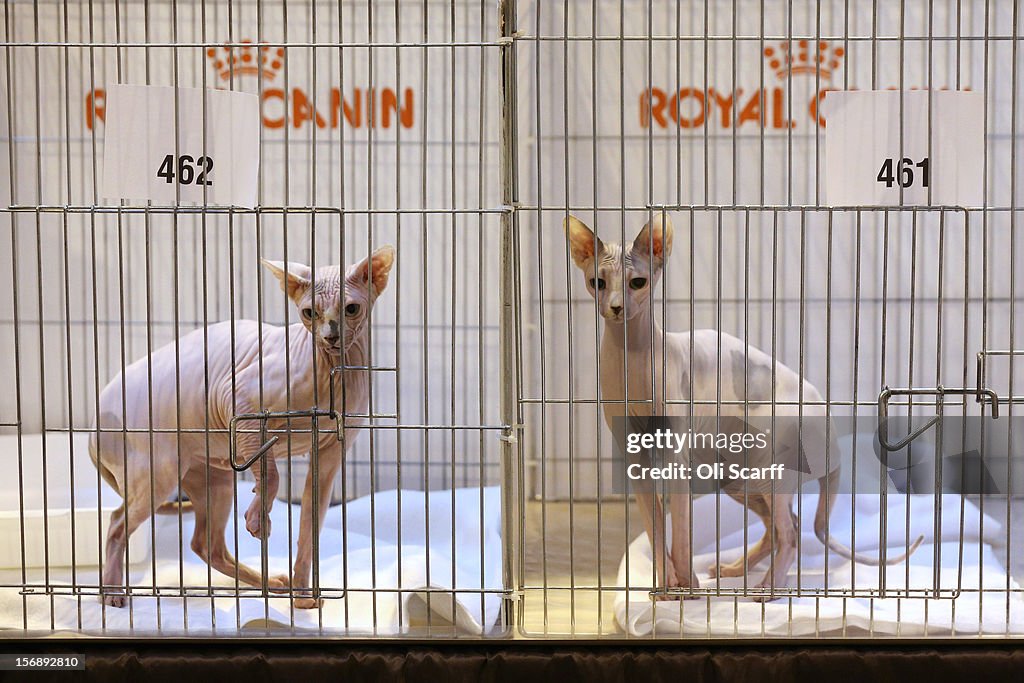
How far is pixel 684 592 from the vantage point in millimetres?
1480

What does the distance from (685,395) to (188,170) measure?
33.8 inches

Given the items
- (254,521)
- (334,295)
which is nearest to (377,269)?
(334,295)

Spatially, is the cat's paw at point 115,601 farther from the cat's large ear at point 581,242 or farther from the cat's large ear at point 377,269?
the cat's large ear at point 581,242

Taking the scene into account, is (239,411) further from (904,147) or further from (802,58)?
(802,58)

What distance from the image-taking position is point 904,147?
1432 millimetres

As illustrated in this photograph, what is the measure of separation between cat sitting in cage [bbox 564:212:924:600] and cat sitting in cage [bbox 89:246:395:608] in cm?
38

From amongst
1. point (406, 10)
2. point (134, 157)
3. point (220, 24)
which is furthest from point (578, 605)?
point (220, 24)

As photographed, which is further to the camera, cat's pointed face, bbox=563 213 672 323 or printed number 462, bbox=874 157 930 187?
cat's pointed face, bbox=563 213 672 323

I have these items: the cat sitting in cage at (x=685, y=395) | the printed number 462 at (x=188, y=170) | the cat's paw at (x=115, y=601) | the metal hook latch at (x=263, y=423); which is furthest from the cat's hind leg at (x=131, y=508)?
the cat sitting in cage at (x=685, y=395)

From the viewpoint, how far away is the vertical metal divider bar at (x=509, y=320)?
1.47 m

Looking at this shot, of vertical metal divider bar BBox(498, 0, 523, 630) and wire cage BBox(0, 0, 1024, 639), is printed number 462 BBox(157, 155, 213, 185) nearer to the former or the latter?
wire cage BBox(0, 0, 1024, 639)


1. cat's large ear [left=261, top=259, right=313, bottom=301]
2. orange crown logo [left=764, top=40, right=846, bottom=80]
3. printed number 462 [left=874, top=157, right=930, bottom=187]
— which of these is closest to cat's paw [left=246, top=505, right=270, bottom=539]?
cat's large ear [left=261, top=259, right=313, bottom=301]

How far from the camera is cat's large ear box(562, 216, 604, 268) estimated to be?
1541mm

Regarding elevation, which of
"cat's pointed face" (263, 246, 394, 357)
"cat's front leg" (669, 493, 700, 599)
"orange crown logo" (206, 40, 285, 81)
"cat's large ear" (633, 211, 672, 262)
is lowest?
"cat's front leg" (669, 493, 700, 599)
